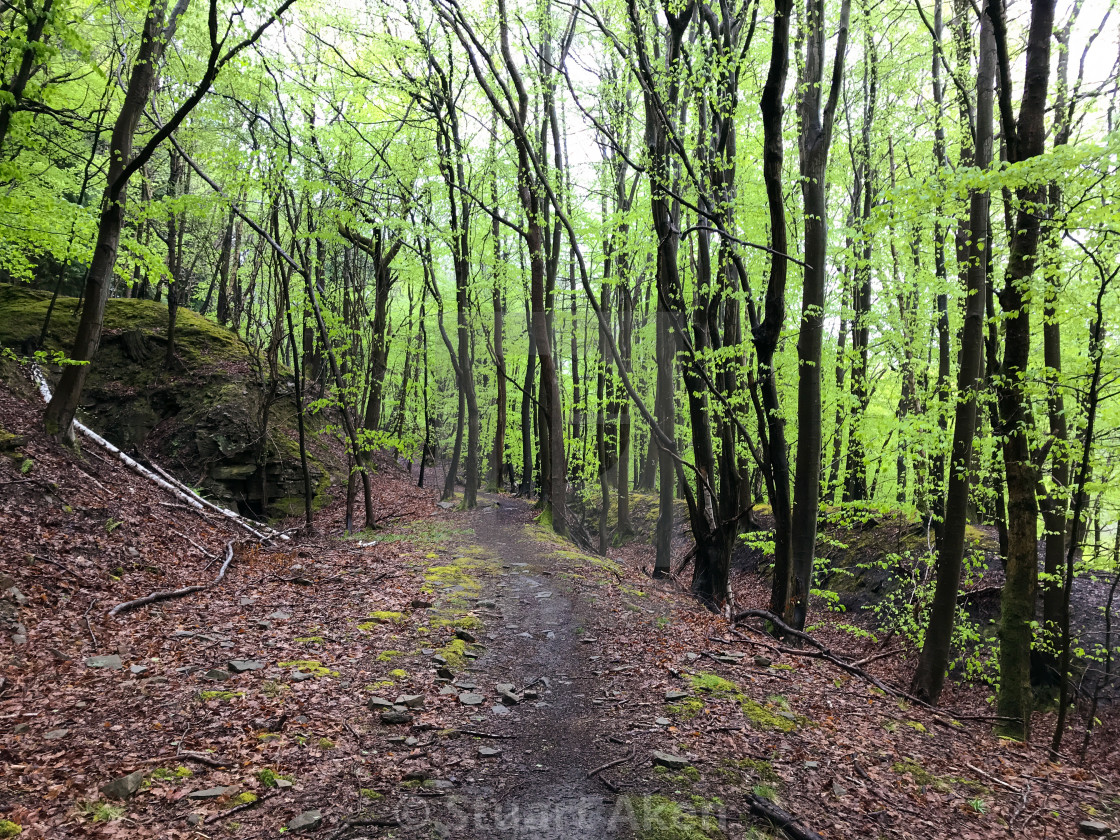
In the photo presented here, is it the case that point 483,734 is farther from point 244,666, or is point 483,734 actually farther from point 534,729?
point 244,666

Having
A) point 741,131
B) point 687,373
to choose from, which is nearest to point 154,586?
point 687,373

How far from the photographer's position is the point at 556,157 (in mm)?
17359

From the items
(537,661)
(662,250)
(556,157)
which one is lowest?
(537,661)

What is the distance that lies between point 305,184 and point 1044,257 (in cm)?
1170

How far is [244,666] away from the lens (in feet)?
16.9

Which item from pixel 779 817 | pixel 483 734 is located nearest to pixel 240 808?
pixel 483 734

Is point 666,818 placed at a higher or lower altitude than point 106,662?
lower

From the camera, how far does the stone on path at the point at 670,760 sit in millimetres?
4051

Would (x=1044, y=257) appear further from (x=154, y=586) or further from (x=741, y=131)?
(x=154, y=586)

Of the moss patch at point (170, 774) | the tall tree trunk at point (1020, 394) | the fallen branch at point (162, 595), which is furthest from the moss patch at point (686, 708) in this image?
the fallen branch at point (162, 595)

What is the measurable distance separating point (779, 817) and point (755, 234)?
10.9 m

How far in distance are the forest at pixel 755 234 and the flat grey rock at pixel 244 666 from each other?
241 inches

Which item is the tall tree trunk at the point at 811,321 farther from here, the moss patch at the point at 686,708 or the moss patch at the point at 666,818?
the moss patch at the point at 666,818

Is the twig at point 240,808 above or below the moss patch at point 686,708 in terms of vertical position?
above
